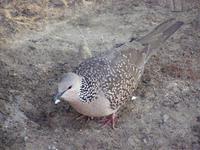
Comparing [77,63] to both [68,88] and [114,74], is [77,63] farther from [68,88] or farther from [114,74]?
[68,88]

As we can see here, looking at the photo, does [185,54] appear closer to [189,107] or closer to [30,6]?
[189,107]

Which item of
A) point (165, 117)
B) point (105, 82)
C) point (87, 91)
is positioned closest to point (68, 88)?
point (87, 91)

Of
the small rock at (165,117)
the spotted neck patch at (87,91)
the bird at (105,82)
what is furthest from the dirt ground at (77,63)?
the spotted neck patch at (87,91)

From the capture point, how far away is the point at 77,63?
533cm

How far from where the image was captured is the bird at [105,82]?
4.18 meters

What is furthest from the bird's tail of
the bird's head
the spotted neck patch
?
the bird's head

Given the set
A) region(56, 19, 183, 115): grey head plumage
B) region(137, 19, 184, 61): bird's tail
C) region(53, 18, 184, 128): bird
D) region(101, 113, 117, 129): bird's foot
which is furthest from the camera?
region(137, 19, 184, 61): bird's tail

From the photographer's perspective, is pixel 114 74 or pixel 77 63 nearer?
pixel 114 74

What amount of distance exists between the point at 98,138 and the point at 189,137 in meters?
0.84

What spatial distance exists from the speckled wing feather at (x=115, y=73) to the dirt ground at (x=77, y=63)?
0.87ft

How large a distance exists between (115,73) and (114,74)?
16mm

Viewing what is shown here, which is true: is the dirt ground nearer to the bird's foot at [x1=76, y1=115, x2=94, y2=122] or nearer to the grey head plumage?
the bird's foot at [x1=76, y1=115, x2=94, y2=122]

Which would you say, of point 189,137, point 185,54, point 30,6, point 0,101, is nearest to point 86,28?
point 30,6

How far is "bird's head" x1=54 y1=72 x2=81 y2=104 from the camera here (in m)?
4.02
